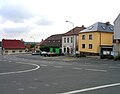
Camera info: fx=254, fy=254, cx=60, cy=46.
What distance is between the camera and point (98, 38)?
206ft

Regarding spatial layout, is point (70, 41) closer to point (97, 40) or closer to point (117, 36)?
point (97, 40)

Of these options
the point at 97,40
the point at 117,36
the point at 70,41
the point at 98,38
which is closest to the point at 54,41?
the point at 70,41

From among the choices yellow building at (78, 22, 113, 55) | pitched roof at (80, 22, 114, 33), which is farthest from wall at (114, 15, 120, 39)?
pitched roof at (80, 22, 114, 33)

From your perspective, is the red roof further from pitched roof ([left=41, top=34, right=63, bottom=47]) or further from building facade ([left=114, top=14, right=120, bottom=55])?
building facade ([left=114, top=14, right=120, bottom=55])

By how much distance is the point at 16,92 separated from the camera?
407 inches

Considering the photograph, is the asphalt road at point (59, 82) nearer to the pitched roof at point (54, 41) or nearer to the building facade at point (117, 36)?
the building facade at point (117, 36)

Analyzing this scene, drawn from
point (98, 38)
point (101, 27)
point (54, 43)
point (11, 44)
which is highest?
point (101, 27)

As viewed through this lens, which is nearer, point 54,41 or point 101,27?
point 101,27

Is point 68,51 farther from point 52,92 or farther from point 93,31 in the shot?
point 52,92

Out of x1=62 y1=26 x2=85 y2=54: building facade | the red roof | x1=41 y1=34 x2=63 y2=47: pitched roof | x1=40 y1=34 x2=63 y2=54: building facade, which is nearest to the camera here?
x1=62 y1=26 x2=85 y2=54: building facade

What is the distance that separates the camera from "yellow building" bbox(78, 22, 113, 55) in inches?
2479

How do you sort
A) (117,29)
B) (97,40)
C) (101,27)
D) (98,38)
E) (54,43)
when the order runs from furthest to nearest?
(54,43)
(101,27)
(97,40)
(98,38)
(117,29)

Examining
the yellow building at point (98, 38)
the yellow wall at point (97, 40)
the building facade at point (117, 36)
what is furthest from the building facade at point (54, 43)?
the building facade at point (117, 36)

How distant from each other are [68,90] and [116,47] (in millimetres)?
43972
